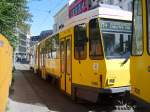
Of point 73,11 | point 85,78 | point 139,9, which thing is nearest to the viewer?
point 139,9

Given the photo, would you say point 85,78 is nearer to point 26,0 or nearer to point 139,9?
point 26,0

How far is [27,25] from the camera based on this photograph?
728 inches

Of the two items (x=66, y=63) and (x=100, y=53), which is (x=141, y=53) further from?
(x=66, y=63)

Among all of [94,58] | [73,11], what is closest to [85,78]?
[94,58]

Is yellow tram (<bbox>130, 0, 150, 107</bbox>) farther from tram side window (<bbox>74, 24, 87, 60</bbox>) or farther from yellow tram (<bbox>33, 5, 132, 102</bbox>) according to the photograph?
tram side window (<bbox>74, 24, 87, 60</bbox>)

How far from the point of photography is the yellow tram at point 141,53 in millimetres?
7020

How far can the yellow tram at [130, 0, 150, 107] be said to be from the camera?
702 centimetres

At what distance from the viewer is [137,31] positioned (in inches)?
305

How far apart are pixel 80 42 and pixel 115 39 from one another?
5.34 ft

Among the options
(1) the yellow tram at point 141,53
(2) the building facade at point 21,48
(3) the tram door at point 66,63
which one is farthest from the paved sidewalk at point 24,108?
(1) the yellow tram at point 141,53

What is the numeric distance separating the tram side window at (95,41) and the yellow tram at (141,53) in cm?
429

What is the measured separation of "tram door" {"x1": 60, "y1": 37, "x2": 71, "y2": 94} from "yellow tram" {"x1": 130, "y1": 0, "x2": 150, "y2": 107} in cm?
694

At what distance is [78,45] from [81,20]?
0.87 metres

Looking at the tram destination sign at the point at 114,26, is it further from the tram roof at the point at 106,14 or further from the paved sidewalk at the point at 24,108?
the paved sidewalk at the point at 24,108
